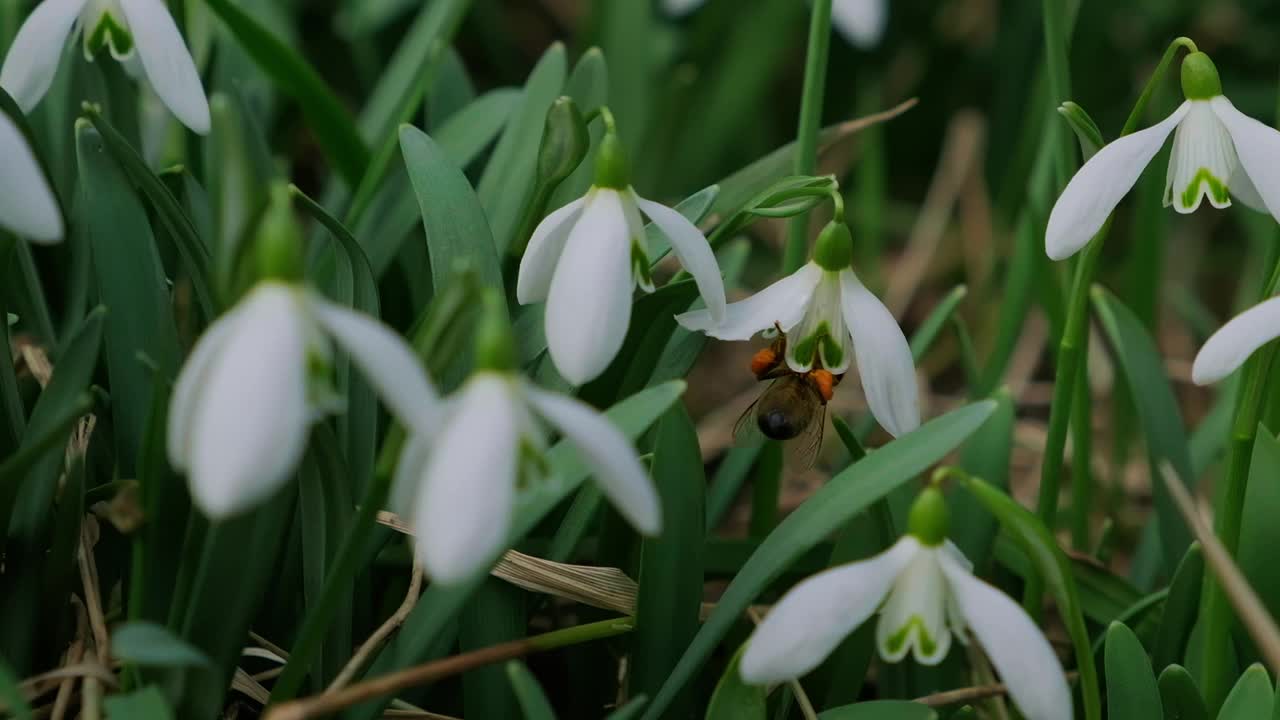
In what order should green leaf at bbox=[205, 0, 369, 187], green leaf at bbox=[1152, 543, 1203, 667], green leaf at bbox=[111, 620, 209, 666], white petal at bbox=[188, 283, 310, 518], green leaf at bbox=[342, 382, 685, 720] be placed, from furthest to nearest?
green leaf at bbox=[205, 0, 369, 187] < green leaf at bbox=[1152, 543, 1203, 667] < green leaf at bbox=[342, 382, 685, 720] < green leaf at bbox=[111, 620, 209, 666] < white petal at bbox=[188, 283, 310, 518]

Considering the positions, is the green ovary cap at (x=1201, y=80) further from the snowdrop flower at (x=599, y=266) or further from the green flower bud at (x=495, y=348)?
the green flower bud at (x=495, y=348)

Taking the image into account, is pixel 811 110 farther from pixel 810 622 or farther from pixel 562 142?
pixel 810 622

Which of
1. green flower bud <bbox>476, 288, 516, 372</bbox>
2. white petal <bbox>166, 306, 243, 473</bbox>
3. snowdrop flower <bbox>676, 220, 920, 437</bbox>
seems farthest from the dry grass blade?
white petal <bbox>166, 306, 243, 473</bbox>

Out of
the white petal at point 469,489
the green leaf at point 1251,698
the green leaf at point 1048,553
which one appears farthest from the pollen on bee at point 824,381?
the white petal at point 469,489

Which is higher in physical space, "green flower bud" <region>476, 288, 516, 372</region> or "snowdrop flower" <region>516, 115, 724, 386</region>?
"snowdrop flower" <region>516, 115, 724, 386</region>

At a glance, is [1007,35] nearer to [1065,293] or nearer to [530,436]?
[1065,293]

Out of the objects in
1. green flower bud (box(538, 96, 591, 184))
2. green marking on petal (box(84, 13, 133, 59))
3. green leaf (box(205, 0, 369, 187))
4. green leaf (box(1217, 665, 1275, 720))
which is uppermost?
green leaf (box(205, 0, 369, 187))

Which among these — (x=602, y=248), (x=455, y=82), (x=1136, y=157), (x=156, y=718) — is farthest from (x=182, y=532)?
(x=455, y=82)

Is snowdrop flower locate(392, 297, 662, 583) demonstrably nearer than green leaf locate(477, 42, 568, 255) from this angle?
Yes

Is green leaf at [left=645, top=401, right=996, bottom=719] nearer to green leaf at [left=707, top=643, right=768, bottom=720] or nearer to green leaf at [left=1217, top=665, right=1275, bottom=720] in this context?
green leaf at [left=707, top=643, right=768, bottom=720]
